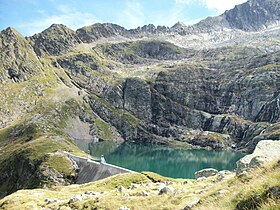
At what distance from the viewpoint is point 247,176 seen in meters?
17.3

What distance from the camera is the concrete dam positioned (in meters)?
102

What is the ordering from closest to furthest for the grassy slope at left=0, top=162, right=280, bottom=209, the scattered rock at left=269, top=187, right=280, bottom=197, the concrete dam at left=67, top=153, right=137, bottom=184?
the scattered rock at left=269, top=187, right=280, bottom=197 → the grassy slope at left=0, top=162, right=280, bottom=209 → the concrete dam at left=67, top=153, right=137, bottom=184

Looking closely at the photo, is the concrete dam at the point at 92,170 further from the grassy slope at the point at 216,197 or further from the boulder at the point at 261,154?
the boulder at the point at 261,154

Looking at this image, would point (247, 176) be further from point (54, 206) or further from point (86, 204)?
point (54, 206)

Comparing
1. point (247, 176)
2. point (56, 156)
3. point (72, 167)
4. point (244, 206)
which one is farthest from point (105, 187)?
point (56, 156)

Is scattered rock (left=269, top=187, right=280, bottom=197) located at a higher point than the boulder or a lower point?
higher

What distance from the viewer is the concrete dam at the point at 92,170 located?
10239cm

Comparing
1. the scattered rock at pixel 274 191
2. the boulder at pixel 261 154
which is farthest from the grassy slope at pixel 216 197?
the boulder at pixel 261 154

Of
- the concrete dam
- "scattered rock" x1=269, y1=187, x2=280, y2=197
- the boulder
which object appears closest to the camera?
"scattered rock" x1=269, y1=187, x2=280, y2=197

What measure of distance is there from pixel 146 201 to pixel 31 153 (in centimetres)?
14954

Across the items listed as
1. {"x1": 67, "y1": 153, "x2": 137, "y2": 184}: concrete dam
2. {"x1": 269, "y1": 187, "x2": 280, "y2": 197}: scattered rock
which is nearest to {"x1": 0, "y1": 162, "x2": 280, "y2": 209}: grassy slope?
{"x1": 269, "y1": 187, "x2": 280, "y2": 197}: scattered rock

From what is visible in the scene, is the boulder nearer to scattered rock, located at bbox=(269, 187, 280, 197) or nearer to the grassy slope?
the grassy slope

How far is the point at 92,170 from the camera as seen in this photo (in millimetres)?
119938

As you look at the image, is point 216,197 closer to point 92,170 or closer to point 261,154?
point 261,154
